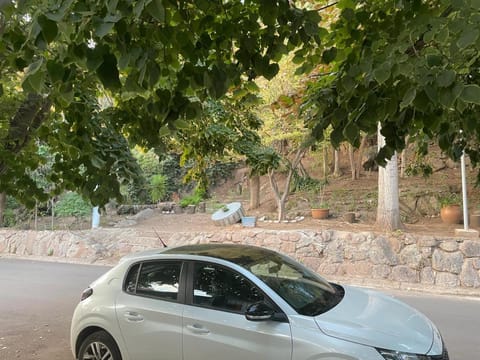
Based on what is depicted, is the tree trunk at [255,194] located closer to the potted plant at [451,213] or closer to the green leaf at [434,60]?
the potted plant at [451,213]

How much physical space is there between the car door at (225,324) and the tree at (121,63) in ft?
4.09

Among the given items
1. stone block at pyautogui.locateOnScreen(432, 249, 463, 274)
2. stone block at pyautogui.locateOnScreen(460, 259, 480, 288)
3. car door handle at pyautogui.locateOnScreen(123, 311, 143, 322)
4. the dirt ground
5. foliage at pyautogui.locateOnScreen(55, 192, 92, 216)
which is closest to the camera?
car door handle at pyautogui.locateOnScreen(123, 311, 143, 322)

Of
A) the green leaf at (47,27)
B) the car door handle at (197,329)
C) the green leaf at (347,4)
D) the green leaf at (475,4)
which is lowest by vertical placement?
the car door handle at (197,329)

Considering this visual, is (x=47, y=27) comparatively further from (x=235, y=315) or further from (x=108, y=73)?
(x=235, y=315)

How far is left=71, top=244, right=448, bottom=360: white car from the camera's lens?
10.1ft

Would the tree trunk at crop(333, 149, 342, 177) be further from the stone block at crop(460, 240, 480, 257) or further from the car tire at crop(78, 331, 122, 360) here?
the car tire at crop(78, 331, 122, 360)

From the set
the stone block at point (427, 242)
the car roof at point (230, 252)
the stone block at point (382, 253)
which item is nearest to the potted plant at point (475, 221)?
the stone block at point (427, 242)

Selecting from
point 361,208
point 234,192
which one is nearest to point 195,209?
point 234,192

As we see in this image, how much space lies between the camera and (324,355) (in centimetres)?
299

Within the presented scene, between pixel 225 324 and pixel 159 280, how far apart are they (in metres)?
0.91

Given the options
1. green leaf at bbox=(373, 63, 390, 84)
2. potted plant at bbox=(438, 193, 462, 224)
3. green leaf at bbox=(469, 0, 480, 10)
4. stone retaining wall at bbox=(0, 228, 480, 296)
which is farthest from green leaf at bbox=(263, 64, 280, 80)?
potted plant at bbox=(438, 193, 462, 224)

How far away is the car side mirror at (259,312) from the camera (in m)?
3.23

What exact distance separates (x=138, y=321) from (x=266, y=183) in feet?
61.0

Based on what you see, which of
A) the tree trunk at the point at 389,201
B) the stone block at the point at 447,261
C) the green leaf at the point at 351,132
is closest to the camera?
the green leaf at the point at 351,132
